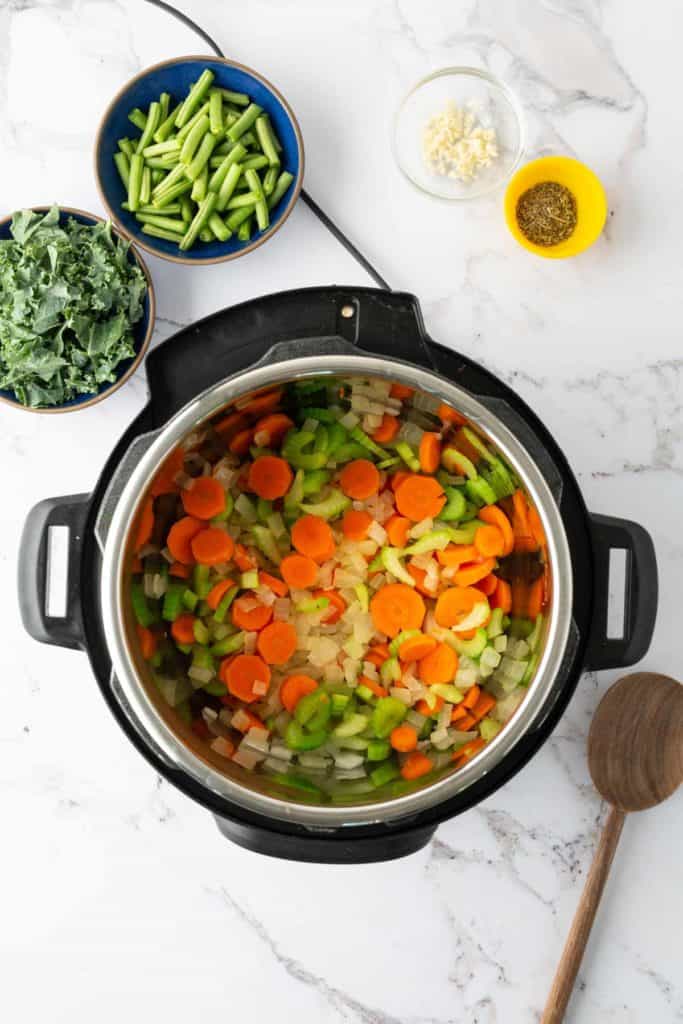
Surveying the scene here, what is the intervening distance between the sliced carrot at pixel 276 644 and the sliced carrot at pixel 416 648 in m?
0.15

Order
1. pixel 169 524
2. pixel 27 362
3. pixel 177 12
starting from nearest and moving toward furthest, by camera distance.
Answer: pixel 169 524, pixel 27 362, pixel 177 12

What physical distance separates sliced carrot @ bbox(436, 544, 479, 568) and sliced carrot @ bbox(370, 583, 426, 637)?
6cm

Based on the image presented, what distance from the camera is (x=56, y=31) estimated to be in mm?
1497

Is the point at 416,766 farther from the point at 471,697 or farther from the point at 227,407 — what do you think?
the point at 227,407

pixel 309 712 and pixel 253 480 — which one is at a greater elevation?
pixel 253 480

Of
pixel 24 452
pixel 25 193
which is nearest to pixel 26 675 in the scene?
pixel 24 452

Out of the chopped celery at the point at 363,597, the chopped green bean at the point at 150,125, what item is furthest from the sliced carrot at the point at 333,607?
the chopped green bean at the point at 150,125

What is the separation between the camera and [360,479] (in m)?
1.33

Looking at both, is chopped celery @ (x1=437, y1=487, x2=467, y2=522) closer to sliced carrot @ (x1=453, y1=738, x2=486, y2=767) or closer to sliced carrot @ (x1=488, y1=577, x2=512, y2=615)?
sliced carrot @ (x1=488, y1=577, x2=512, y2=615)

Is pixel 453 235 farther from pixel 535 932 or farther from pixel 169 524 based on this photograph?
pixel 535 932

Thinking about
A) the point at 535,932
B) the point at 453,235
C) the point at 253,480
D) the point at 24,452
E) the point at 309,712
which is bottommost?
the point at 535,932

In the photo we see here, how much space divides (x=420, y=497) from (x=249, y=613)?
11.2 inches

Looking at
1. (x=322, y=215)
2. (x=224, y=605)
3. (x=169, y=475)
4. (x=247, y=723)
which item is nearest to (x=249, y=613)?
(x=224, y=605)

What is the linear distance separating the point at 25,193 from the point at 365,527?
0.75 meters
